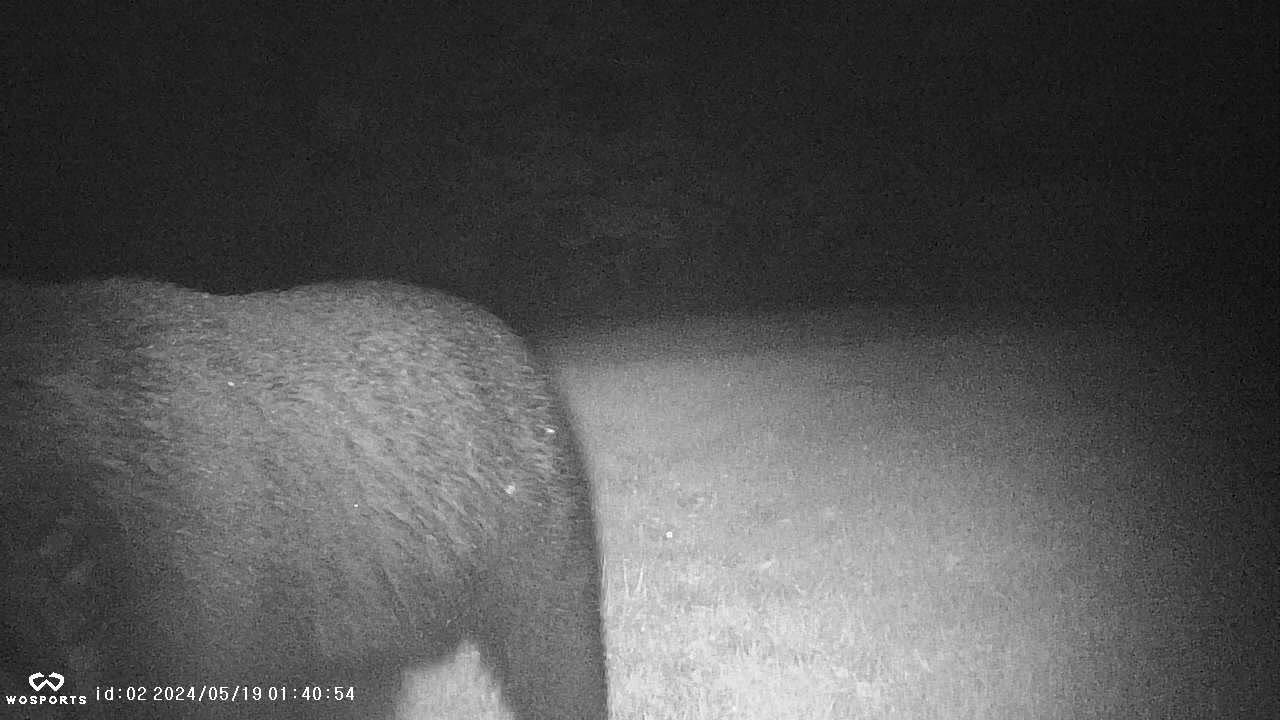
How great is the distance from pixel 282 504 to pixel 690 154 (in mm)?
782

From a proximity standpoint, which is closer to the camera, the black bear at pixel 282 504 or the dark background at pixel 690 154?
the black bear at pixel 282 504

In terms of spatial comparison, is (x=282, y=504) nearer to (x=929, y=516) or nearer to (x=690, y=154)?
(x=690, y=154)

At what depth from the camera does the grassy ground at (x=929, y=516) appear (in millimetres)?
1467

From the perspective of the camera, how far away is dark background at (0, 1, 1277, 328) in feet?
4.62

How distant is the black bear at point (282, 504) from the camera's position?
3.75 ft

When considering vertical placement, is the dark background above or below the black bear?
above

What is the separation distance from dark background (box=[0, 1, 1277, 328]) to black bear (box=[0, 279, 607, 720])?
0.38ft

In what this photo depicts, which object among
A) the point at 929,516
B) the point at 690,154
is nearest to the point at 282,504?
the point at 690,154

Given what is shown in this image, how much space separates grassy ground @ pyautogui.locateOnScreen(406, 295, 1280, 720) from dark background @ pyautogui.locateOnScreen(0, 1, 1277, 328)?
94mm

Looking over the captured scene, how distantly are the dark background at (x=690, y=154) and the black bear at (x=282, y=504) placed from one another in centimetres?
12

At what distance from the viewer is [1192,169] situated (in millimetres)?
1460

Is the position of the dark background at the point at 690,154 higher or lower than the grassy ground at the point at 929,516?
higher

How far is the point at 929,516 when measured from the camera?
1.54 meters

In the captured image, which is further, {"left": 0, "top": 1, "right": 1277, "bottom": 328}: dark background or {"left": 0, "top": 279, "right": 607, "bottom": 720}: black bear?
{"left": 0, "top": 1, "right": 1277, "bottom": 328}: dark background
